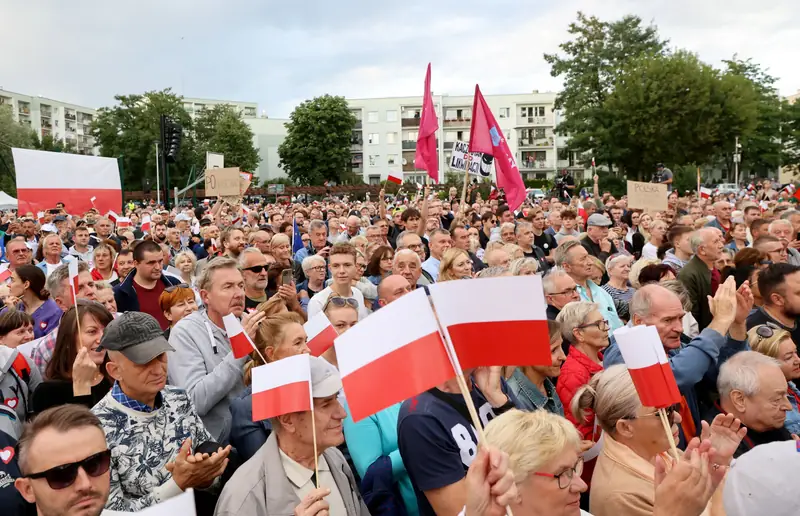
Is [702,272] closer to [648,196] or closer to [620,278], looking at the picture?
[620,278]

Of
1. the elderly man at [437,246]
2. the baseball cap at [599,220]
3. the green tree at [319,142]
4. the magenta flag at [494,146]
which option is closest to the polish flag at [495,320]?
the elderly man at [437,246]

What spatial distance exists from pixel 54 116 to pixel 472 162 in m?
128

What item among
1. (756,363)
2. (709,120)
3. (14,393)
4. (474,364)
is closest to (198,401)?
(14,393)

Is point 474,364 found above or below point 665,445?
above

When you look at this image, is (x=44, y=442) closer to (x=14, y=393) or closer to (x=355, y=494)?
(x=355, y=494)

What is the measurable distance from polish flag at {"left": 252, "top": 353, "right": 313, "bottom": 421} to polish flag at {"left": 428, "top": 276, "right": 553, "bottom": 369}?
0.67 meters

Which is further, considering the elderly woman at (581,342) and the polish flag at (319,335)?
the elderly woman at (581,342)

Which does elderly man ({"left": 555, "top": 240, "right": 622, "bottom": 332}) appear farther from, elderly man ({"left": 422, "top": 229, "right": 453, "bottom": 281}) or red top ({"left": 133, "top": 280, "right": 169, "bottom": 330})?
red top ({"left": 133, "top": 280, "right": 169, "bottom": 330})

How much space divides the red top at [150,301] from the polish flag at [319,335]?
294 centimetres

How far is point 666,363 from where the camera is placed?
312 centimetres

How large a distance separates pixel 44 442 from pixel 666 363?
2.53m

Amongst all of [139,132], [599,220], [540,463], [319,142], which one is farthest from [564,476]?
[139,132]

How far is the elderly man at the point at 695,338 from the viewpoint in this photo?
4203 mm

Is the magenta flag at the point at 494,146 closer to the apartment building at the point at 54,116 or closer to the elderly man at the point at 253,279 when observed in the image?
the elderly man at the point at 253,279
